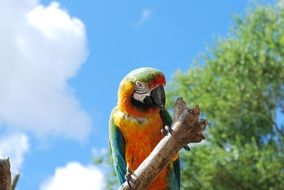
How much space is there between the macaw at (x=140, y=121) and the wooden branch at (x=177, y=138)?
35.0 inches

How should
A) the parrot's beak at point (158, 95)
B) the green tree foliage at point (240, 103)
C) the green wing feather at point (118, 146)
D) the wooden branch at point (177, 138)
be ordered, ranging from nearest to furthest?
the wooden branch at point (177, 138) < the parrot's beak at point (158, 95) < the green wing feather at point (118, 146) < the green tree foliage at point (240, 103)

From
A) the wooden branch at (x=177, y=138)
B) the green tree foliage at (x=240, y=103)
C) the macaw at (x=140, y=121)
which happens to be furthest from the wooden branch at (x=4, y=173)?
the green tree foliage at (x=240, y=103)

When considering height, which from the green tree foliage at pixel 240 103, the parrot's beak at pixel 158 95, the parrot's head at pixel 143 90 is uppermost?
the green tree foliage at pixel 240 103

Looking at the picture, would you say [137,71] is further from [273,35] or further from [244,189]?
[273,35]

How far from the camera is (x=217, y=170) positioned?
45.7ft

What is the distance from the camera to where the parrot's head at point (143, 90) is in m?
3.26

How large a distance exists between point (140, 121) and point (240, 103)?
38.1 feet

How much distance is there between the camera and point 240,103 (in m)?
14.7

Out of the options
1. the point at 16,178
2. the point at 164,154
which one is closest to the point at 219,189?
the point at 16,178

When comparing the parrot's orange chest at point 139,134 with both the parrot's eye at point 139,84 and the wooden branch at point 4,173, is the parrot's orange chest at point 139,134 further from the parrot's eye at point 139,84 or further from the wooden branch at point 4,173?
the wooden branch at point 4,173

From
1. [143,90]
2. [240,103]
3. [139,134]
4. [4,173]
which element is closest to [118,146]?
[139,134]

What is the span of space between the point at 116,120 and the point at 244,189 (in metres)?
11.1

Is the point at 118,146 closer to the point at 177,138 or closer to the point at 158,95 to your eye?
the point at 158,95

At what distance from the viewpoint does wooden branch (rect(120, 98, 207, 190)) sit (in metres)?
2.28
